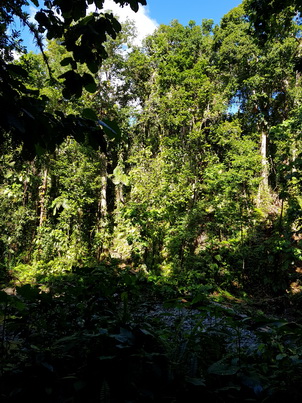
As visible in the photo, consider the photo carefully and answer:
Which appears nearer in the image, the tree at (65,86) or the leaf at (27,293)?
the tree at (65,86)

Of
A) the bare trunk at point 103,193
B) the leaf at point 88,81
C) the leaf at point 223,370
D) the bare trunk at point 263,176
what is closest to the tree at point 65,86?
the leaf at point 88,81

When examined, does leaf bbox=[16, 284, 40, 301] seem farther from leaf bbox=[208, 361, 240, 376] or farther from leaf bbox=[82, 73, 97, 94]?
leaf bbox=[82, 73, 97, 94]

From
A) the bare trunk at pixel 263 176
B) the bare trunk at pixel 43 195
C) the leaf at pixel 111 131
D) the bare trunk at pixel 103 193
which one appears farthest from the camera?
the bare trunk at pixel 103 193

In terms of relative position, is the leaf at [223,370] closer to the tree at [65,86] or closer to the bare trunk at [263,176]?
the tree at [65,86]

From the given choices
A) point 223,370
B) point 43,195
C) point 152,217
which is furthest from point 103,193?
point 223,370

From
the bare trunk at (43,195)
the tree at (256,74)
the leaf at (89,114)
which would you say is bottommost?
the leaf at (89,114)

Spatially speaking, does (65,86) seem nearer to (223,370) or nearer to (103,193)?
(223,370)

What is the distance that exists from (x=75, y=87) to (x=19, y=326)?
3.92ft

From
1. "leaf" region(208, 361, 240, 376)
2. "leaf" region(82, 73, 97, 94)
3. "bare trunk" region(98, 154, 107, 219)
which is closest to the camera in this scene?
"leaf" region(208, 361, 240, 376)

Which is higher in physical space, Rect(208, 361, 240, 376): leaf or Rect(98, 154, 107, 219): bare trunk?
Rect(98, 154, 107, 219): bare trunk

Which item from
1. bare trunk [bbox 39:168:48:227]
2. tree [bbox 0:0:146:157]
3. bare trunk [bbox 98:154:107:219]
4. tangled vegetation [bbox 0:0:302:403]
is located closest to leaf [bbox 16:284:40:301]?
tangled vegetation [bbox 0:0:302:403]

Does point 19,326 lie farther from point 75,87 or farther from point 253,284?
point 253,284

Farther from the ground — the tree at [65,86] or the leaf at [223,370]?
the tree at [65,86]

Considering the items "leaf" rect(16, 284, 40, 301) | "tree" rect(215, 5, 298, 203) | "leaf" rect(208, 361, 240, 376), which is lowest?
"leaf" rect(208, 361, 240, 376)
